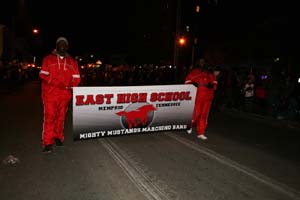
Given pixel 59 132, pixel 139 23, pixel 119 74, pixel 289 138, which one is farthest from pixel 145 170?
pixel 139 23

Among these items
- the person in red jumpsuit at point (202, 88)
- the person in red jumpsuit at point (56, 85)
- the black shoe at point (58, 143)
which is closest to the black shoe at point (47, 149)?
the person in red jumpsuit at point (56, 85)

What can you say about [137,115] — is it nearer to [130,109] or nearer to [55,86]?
[130,109]

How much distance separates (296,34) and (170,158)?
61.6ft

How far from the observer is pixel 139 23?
55969 mm

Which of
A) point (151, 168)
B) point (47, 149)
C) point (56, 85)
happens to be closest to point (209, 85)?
point (151, 168)

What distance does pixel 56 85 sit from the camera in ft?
20.0

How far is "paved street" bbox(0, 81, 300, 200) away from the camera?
4586mm

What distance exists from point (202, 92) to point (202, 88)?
96 millimetres

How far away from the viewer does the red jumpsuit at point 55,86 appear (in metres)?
6.06

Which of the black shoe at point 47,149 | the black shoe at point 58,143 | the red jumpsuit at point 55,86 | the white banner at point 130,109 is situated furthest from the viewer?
the black shoe at point 58,143

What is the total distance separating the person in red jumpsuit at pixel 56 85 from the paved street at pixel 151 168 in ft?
1.65

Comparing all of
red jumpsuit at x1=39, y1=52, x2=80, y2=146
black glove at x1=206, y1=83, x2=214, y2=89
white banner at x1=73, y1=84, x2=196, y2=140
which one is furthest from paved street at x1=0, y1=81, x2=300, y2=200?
black glove at x1=206, y1=83, x2=214, y2=89

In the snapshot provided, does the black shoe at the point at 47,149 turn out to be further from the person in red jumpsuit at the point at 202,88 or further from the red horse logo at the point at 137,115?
the person in red jumpsuit at the point at 202,88

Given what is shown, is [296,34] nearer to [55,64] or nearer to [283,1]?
[283,1]
